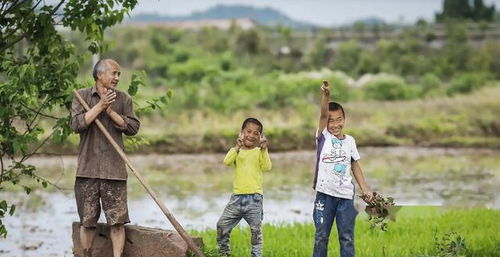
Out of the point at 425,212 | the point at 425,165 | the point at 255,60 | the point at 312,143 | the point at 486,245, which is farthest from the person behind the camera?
the point at 255,60

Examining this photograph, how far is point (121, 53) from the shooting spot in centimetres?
3509

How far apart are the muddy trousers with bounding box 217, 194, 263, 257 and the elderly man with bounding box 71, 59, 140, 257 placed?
2.55 ft

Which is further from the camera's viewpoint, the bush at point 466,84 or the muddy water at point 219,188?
the bush at point 466,84

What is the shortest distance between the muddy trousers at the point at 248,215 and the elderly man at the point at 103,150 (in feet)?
2.55

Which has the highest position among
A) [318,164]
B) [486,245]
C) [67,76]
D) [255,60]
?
[255,60]

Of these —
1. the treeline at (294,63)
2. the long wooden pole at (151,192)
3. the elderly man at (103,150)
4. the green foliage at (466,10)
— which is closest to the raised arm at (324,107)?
the long wooden pole at (151,192)

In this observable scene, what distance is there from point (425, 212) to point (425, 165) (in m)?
7.00

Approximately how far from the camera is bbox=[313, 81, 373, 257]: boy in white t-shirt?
7459 mm

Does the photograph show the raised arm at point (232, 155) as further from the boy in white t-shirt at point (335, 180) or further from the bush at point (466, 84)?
the bush at point (466, 84)

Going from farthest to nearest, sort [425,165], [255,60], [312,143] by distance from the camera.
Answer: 1. [255,60]
2. [312,143]
3. [425,165]

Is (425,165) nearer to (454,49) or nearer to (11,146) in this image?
(11,146)

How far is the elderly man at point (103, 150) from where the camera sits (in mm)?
7508

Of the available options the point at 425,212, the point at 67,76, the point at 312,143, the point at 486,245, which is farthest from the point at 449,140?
the point at 67,76

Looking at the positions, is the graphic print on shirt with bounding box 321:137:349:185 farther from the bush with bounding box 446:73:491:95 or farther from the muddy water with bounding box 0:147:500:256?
the bush with bounding box 446:73:491:95
